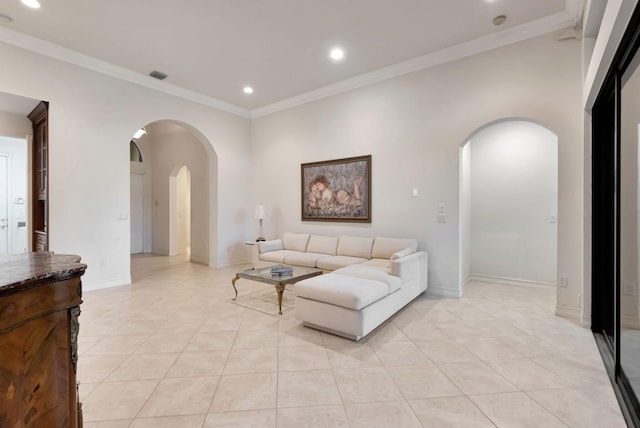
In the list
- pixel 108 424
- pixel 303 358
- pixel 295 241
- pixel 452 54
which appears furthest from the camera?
pixel 295 241

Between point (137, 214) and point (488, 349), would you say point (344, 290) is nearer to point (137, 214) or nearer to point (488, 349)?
point (488, 349)

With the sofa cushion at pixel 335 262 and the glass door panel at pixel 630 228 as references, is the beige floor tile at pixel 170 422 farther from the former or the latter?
the sofa cushion at pixel 335 262

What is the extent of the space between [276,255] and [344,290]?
104 inches

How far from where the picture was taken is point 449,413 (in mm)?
1849

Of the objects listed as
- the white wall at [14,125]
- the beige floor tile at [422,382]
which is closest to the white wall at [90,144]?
the white wall at [14,125]

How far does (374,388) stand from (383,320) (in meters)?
1.07

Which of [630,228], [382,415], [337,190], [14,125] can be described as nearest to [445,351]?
[382,415]

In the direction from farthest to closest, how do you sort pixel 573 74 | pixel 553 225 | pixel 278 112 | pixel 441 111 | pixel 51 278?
pixel 278 112 → pixel 553 225 → pixel 441 111 → pixel 573 74 → pixel 51 278

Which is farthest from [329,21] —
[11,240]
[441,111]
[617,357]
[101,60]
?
[11,240]

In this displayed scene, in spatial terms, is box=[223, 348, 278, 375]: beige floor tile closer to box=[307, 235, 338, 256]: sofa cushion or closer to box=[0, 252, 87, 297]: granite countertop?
box=[0, 252, 87, 297]: granite countertop

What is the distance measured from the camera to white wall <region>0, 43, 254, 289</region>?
4074mm

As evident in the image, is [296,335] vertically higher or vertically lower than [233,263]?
lower

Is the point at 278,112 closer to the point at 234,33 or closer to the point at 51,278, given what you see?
the point at 234,33

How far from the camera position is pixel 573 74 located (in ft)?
11.3
